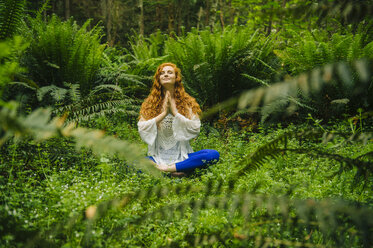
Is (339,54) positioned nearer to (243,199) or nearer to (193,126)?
(193,126)

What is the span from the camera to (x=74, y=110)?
341 cm

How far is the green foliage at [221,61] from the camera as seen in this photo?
4340mm

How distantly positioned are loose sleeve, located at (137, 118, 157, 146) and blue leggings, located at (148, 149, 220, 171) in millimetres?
446

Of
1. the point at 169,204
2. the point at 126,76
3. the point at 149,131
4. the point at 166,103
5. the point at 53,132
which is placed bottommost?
the point at 149,131

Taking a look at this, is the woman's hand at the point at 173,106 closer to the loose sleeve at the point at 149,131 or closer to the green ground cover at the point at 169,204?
the loose sleeve at the point at 149,131

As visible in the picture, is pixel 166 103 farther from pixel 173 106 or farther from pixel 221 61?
pixel 221 61

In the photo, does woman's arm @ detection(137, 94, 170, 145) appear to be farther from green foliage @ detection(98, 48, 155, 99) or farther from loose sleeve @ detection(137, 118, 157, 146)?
green foliage @ detection(98, 48, 155, 99)

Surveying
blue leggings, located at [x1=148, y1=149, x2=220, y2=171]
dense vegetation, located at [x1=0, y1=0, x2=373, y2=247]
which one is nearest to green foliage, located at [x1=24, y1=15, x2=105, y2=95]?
dense vegetation, located at [x1=0, y1=0, x2=373, y2=247]

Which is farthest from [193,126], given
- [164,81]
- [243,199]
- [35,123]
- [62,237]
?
[35,123]

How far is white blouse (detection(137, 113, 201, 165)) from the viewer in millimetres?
3217

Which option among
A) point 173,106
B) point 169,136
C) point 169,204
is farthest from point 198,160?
point 169,204

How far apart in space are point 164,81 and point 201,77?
3.62ft

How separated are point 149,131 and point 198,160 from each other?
69cm

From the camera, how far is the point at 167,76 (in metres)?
3.42
